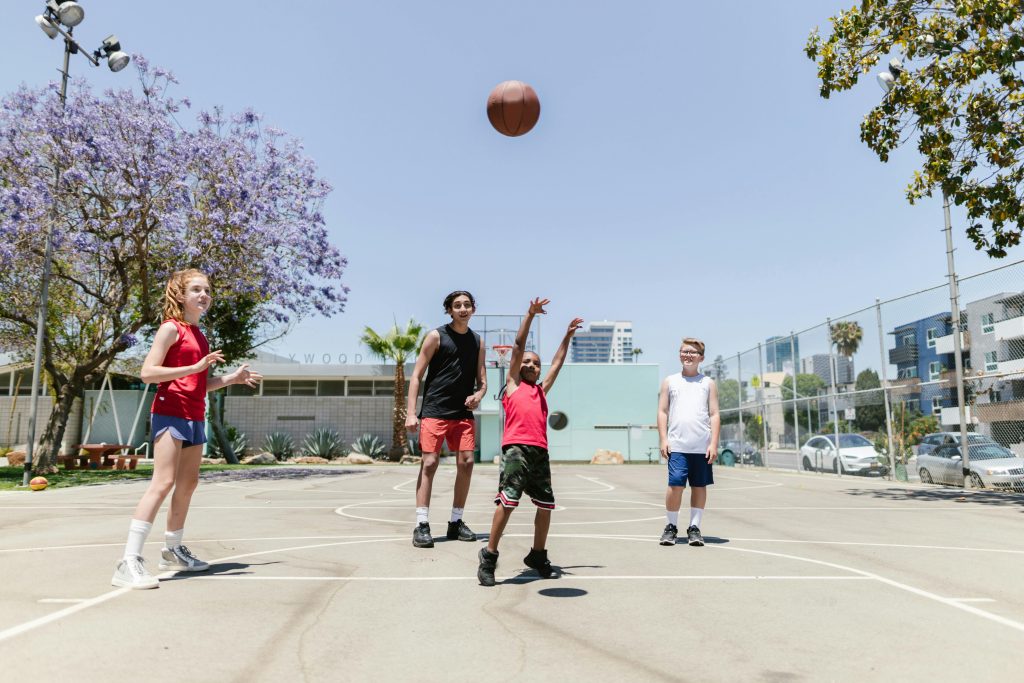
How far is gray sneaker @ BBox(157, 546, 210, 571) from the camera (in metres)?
5.04

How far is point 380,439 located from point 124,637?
106ft

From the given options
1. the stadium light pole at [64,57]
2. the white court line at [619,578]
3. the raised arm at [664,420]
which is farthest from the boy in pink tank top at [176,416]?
the stadium light pole at [64,57]

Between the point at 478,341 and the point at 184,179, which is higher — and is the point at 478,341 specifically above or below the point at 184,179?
below

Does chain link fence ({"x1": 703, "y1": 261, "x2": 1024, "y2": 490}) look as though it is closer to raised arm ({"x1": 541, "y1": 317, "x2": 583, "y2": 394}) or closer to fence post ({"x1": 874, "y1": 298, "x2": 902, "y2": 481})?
fence post ({"x1": 874, "y1": 298, "x2": 902, "y2": 481})

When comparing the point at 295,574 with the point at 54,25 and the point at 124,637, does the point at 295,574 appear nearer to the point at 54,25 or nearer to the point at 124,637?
the point at 124,637

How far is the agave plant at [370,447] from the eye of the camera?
32938 mm

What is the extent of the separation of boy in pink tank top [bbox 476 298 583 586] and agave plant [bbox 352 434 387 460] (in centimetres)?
2873

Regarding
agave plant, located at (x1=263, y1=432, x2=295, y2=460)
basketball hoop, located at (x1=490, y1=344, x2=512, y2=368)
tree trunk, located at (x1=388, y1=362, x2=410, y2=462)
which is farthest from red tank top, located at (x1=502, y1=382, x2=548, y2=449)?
agave plant, located at (x1=263, y1=432, x2=295, y2=460)

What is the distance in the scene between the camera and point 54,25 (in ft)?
47.5

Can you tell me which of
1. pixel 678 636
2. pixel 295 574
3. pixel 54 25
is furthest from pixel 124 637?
pixel 54 25

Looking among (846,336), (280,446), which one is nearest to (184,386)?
(846,336)

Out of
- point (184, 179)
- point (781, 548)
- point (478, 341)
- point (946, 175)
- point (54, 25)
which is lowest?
point (781, 548)

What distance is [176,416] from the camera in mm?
4684

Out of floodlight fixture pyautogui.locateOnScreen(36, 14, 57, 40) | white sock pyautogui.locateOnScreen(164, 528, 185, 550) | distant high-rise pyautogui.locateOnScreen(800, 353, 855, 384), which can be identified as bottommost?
white sock pyautogui.locateOnScreen(164, 528, 185, 550)
